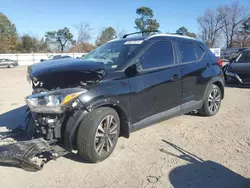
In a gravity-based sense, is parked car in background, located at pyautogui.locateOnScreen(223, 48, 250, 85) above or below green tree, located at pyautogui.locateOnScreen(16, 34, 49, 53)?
below

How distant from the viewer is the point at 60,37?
7381cm

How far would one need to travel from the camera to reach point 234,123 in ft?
18.1

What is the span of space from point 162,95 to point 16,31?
6683cm

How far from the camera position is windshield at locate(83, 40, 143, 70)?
13.8ft

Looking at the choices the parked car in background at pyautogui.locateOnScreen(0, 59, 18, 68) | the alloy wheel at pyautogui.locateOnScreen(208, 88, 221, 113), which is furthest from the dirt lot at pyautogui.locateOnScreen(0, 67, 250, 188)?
the parked car in background at pyautogui.locateOnScreen(0, 59, 18, 68)

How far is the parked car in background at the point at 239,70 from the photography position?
984 centimetres

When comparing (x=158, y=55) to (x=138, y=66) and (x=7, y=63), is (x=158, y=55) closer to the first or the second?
(x=138, y=66)

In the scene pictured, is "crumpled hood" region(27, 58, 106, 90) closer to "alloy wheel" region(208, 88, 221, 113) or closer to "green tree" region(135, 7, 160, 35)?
"alloy wheel" region(208, 88, 221, 113)

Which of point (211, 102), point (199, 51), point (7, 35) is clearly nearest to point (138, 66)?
point (199, 51)

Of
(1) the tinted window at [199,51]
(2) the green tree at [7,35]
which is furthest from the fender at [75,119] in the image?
(2) the green tree at [7,35]

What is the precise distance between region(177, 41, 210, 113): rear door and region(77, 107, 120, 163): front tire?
6.01 ft

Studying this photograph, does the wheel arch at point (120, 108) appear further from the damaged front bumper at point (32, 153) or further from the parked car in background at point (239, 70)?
the parked car in background at point (239, 70)

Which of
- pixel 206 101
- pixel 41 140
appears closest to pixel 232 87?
pixel 206 101

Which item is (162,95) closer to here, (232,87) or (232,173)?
(232,173)
